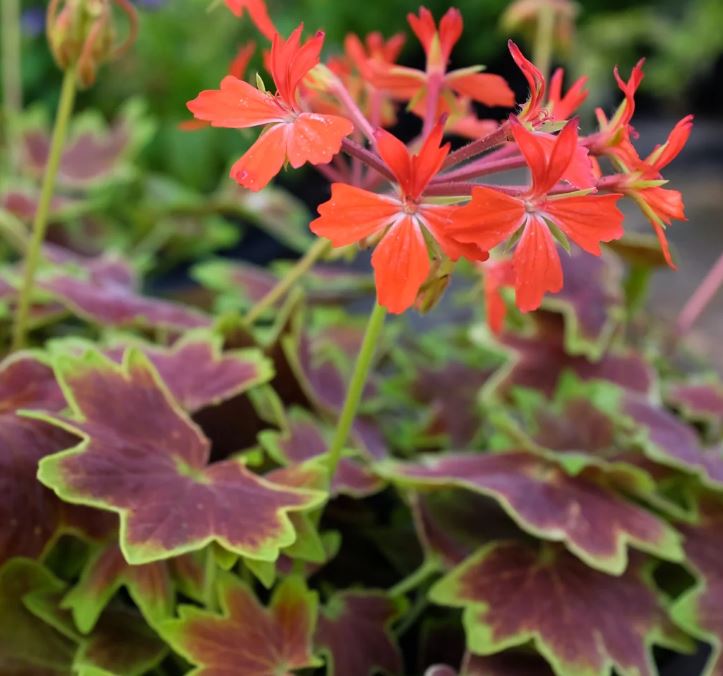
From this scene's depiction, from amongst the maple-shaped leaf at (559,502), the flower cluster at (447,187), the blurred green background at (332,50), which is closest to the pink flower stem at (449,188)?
the flower cluster at (447,187)

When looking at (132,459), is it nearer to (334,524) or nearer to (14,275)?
(334,524)

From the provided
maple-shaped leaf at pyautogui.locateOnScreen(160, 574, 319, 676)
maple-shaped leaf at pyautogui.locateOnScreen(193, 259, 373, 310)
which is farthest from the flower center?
maple-shaped leaf at pyautogui.locateOnScreen(193, 259, 373, 310)

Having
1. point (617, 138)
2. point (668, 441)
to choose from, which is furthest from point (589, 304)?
point (617, 138)

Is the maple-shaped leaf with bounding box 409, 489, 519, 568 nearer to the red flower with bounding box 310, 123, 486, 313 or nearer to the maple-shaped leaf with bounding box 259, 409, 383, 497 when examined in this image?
the maple-shaped leaf with bounding box 259, 409, 383, 497

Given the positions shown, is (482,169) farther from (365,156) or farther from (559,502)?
(559,502)

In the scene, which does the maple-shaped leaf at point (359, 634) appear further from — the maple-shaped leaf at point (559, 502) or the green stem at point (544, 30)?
the green stem at point (544, 30)
